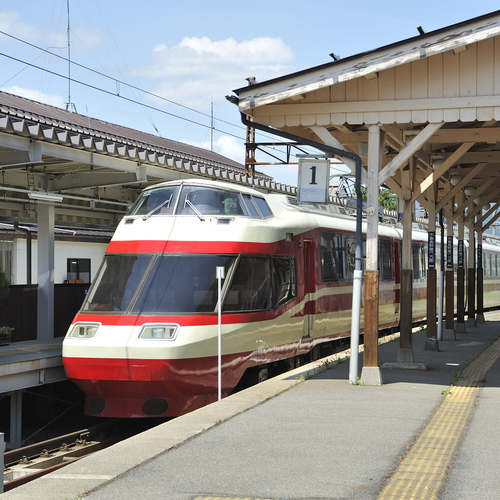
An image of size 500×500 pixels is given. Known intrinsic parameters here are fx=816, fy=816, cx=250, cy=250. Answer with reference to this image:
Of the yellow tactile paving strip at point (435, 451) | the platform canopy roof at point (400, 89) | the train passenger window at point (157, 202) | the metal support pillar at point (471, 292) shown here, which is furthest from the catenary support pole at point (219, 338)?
the metal support pillar at point (471, 292)

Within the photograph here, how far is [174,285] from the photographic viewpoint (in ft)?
36.5

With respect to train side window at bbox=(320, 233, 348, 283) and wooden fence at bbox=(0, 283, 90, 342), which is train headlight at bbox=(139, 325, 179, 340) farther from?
train side window at bbox=(320, 233, 348, 283)

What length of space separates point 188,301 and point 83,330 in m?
1.47

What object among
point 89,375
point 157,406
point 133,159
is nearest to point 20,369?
point 89,375

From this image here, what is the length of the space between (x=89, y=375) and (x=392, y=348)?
773 cm

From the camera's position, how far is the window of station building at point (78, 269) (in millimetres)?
22922

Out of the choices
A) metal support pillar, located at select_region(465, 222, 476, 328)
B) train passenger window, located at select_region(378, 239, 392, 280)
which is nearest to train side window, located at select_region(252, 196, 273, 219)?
train passenger window, located at select_region(378, 239, 392, 280)

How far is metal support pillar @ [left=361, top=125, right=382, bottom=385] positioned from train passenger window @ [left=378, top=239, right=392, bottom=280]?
7236 mm

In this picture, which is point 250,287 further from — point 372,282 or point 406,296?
point 406,296

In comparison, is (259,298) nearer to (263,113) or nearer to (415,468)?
(263,113)

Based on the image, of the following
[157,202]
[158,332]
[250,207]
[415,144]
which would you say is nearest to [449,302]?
[250,207]

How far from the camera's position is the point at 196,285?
11203 mm

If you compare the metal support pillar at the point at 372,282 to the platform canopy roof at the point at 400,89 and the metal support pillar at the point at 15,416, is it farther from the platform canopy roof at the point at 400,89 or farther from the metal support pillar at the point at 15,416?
→ the metal support pillar at the point at 15,416

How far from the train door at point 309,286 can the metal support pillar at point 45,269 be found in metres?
4.59
